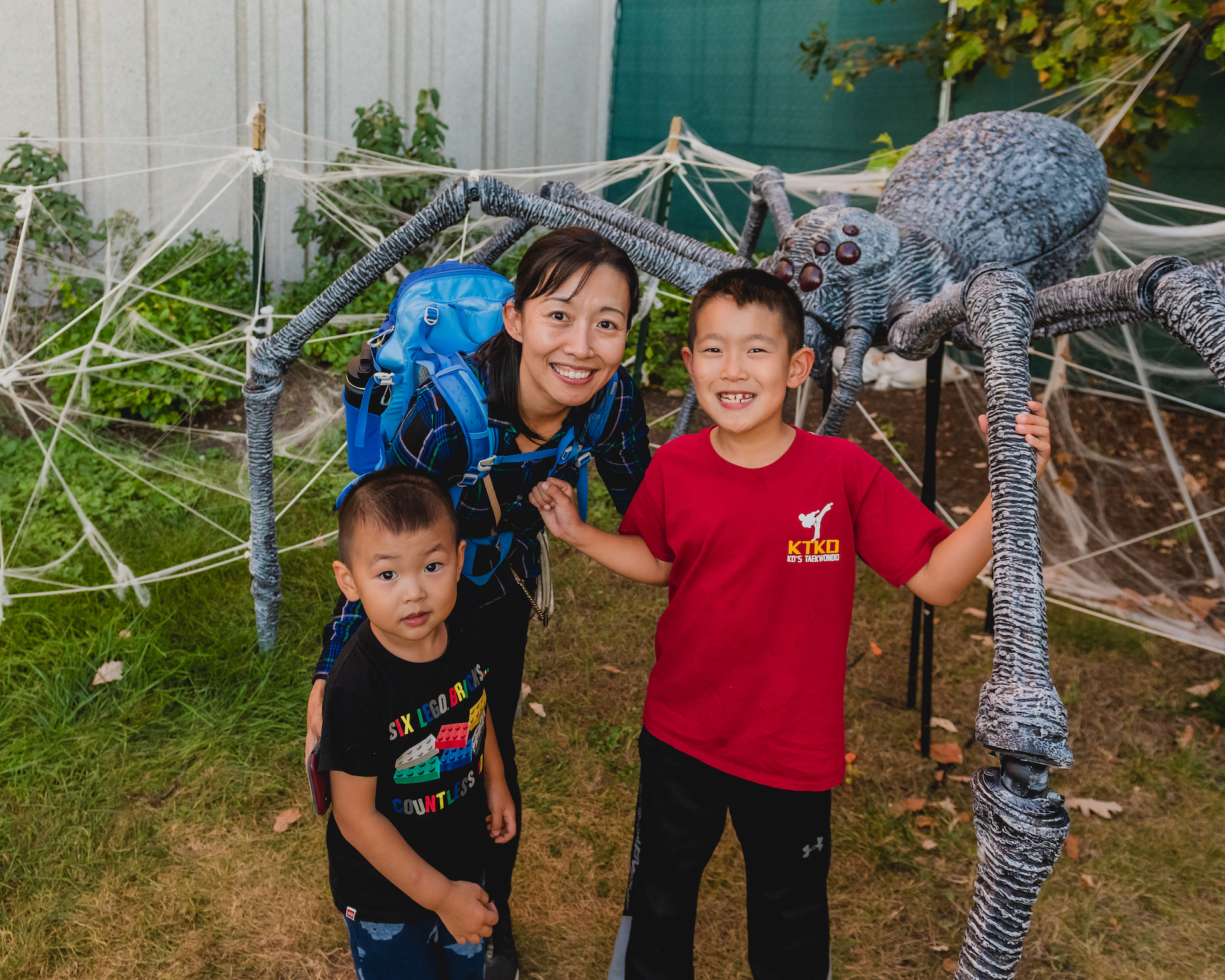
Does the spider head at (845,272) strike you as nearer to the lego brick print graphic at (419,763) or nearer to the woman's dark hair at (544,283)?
the woman's dark hair at (544,283)

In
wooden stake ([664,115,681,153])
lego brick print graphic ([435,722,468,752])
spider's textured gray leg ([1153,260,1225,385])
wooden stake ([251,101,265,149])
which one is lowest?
lego brick print graphic ([435,722,468,752])

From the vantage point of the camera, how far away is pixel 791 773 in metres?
1.69

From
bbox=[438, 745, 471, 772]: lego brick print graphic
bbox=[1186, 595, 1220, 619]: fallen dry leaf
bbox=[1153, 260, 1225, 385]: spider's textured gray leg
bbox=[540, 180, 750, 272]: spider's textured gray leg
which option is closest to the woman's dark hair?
bbox=[540, 180, 750, 272]: spider's textured gray leg

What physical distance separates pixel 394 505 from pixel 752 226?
2185mm

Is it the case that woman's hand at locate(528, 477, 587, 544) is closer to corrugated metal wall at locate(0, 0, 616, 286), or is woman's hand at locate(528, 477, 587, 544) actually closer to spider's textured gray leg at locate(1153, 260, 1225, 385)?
spider's textured gray leg at locate(1153, 260, 1225, 385)

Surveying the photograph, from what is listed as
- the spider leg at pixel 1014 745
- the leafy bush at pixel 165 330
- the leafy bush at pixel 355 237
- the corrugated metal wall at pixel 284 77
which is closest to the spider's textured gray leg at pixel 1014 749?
the spider leg at pixel 1014 745

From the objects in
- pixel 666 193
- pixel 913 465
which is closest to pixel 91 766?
pixel 666 193

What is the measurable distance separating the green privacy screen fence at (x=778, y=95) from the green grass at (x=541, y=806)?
286 centimetres

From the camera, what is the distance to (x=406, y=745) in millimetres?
1562

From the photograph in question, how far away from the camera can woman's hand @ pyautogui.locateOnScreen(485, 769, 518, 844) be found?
1778mm

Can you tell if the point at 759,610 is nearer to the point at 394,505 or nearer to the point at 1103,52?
the point at 394,505

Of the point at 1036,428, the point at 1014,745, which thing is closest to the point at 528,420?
the point at 1036,428

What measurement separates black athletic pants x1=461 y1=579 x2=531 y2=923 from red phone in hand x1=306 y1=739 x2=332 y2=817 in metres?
0.44

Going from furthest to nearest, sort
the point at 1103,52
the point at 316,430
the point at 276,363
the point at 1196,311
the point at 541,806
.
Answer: the point at 316,430 → the point at 1103,52 → the point at 276,363 → the point at 541,806 → the point at 1196,311
